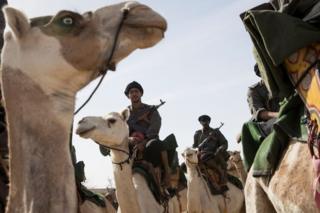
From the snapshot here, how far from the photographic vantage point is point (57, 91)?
141 inches

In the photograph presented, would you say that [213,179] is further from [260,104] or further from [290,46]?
[290,46]

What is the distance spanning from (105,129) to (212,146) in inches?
320

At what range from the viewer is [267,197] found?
454 cm

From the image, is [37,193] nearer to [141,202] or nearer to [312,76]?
[312,76]

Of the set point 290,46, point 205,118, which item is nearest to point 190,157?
point 205,118

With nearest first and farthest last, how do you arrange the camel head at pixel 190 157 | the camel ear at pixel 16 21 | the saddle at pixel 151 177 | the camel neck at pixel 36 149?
the camel neck at pixel 36 149 → the camel ear at pixel 16 21 → the saddle at pixel 151 177 → the camel head at pixel 190 157

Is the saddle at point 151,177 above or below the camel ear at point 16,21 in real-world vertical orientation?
below

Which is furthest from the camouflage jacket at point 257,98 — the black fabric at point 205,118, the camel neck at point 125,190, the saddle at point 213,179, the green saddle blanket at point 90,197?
the black fabric at point 205,118

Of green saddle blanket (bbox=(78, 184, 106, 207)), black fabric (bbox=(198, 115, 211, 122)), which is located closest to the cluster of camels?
green saddle blanket (bbox=(78, 184, 106, 207))

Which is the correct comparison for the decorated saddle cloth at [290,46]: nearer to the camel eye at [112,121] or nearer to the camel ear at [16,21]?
the camel ear at [16,21]

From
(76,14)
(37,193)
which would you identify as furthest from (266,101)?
(37,193)

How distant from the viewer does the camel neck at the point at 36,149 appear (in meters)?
3.27

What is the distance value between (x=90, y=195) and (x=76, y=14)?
451 cm

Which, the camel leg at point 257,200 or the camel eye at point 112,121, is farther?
the camel eye at point 112,121
